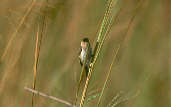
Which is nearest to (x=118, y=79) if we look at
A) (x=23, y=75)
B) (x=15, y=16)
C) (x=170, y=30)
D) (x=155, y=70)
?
(x=155, y=70)

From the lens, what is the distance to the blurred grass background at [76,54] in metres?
2.19

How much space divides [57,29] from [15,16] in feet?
5.09

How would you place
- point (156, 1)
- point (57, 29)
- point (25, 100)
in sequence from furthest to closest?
point (156, 1) → point (57, 29) → point (25, 100)

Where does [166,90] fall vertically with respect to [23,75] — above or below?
below

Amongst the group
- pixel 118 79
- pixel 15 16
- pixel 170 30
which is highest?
pixel 15 16

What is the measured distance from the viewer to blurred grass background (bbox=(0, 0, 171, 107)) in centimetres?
219

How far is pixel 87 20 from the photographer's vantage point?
3623 mm

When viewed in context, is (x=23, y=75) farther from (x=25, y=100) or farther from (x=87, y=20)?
(x=87, y=20)

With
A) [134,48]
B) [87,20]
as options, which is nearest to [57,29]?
[87,20]

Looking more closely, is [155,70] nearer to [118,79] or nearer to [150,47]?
[118,79]

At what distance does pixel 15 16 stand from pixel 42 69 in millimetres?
1286

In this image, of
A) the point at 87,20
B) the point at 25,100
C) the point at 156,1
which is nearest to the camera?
the point at 25,100

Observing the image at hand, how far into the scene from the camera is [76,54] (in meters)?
2.17

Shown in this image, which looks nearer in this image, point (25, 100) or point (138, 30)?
point (25, 100)
